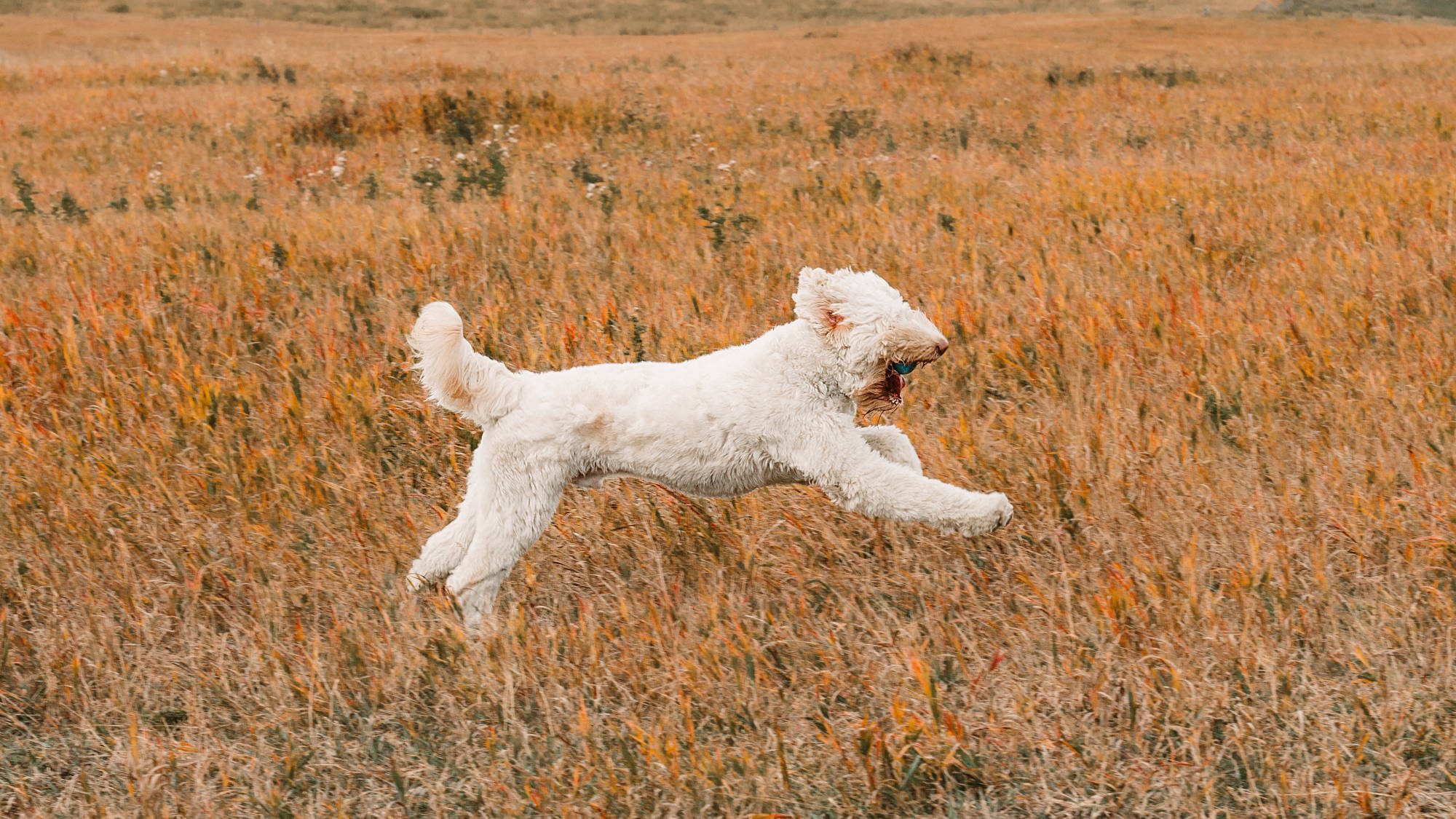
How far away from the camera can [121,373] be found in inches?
239

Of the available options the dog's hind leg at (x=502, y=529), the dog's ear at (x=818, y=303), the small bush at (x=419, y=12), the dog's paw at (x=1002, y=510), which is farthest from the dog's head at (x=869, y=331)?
the small bush at (x=419, y=12)

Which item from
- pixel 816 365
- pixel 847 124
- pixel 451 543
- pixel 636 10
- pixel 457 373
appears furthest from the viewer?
pixel 636 10

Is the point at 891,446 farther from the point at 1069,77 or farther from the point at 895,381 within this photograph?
the point at 1069,77

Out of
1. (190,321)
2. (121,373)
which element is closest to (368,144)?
(190,321)

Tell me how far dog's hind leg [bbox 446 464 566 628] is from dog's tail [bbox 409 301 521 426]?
22 centimetres

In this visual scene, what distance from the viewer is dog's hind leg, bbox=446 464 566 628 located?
3.64m

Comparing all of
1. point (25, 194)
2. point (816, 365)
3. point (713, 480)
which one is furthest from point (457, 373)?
point (25, 194)

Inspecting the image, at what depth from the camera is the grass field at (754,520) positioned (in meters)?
3.08

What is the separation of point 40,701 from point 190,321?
3744 millimetres

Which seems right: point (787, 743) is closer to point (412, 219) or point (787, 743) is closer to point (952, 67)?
point (412, 219)

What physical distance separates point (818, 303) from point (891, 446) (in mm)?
586

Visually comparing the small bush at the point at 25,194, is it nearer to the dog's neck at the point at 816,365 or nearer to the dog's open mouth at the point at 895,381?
the dog's neck at the point at 816,365

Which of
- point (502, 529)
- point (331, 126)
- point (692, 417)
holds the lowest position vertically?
point (502, 529)

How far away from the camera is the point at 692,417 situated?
362 centimetres
